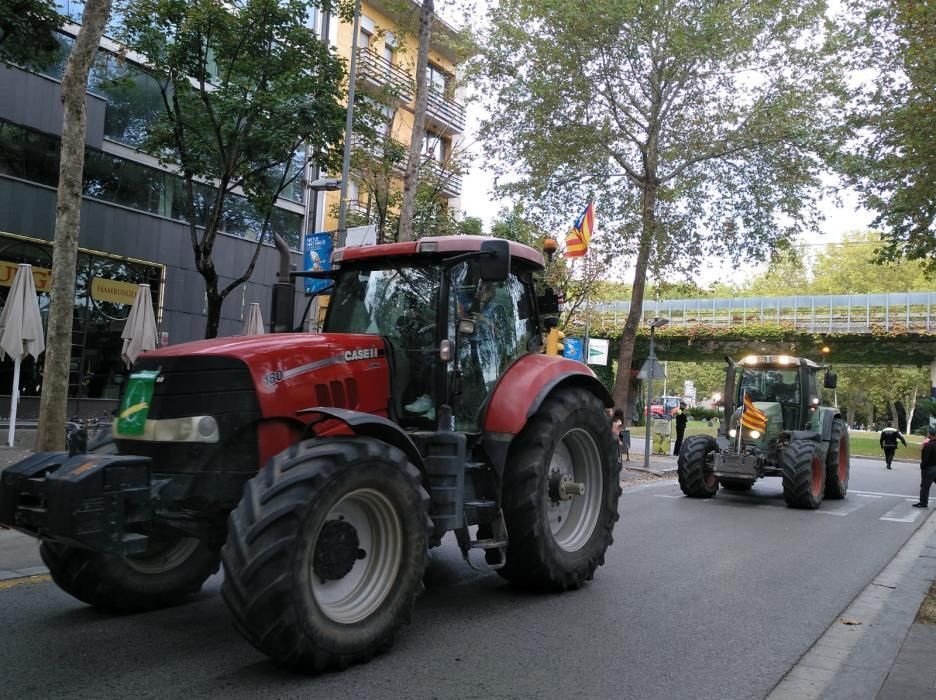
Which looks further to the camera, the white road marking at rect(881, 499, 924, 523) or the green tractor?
the green tractor

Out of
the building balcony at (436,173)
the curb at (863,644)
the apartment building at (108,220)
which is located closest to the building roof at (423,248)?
the curb at (863,644)

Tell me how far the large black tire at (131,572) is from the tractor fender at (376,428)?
4.77ft

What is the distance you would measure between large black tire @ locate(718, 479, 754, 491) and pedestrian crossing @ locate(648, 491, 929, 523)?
0.18 metres

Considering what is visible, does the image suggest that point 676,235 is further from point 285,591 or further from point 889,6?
point 285,591

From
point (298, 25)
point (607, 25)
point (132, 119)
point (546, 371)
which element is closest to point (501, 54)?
point (607, 25)

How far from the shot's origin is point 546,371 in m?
6.31

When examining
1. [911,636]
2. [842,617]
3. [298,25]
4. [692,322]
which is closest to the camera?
[911,636]

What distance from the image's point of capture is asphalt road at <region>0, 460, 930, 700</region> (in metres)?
4.12

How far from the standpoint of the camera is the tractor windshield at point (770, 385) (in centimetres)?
1466

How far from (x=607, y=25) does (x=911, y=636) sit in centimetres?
1622

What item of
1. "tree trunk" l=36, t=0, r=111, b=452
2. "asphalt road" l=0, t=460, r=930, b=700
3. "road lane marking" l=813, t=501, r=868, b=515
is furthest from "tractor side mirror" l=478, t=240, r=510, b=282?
"road lane marking" l=813, t=501, r=868, b=515

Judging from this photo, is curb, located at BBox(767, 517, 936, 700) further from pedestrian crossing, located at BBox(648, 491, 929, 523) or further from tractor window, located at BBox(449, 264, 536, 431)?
pedestrian crossing, located at BBox(648, 491, 929, 523)

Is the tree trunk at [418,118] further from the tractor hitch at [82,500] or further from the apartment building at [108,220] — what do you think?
the tractor hitch at [82,500]

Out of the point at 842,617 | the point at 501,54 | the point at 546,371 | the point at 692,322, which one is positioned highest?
the point at 501,54
